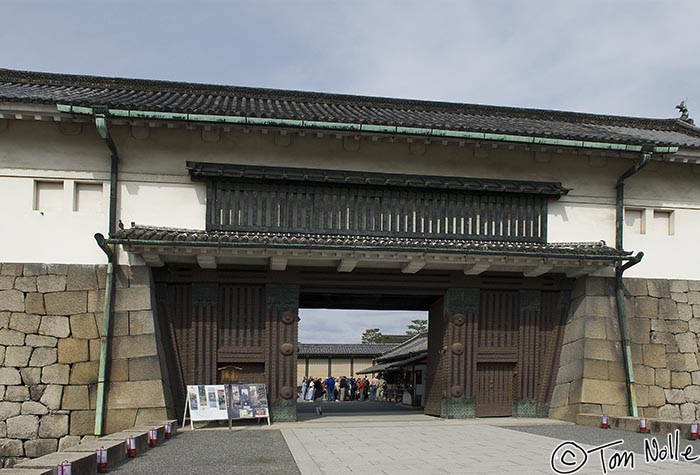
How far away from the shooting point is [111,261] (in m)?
13.5

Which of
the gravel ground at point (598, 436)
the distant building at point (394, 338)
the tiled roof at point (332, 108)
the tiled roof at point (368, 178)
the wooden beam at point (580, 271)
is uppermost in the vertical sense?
the tiled roof at point (332, 108)

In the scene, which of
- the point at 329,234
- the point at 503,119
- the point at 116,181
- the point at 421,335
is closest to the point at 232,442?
the point at 329,234

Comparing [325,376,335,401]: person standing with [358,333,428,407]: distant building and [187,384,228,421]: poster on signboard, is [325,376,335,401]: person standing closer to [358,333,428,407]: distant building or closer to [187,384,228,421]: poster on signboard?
[358,333,428,407]: distant building

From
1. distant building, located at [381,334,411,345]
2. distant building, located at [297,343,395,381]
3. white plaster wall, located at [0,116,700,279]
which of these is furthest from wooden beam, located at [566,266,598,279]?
distant building, located at [381,334,411,345]

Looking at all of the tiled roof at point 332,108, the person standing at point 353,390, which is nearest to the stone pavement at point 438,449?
the tiled roof at point 332,108

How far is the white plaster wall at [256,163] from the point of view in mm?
13727

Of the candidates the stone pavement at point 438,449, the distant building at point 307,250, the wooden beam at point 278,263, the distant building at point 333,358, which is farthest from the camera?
the distant building at point 333,358

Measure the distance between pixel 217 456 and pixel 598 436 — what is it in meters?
6.76

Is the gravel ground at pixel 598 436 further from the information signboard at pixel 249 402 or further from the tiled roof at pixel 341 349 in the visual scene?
the tiled roof at pixel 341 349

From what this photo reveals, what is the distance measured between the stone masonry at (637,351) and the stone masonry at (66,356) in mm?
8758

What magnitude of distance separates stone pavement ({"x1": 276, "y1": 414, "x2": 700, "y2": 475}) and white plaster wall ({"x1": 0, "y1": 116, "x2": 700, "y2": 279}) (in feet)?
15.5

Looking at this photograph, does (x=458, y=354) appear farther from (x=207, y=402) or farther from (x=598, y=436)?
(x=207, y=402)

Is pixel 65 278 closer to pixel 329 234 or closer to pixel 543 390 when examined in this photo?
pixel 329 234

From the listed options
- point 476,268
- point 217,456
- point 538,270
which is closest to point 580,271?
point 538,270
